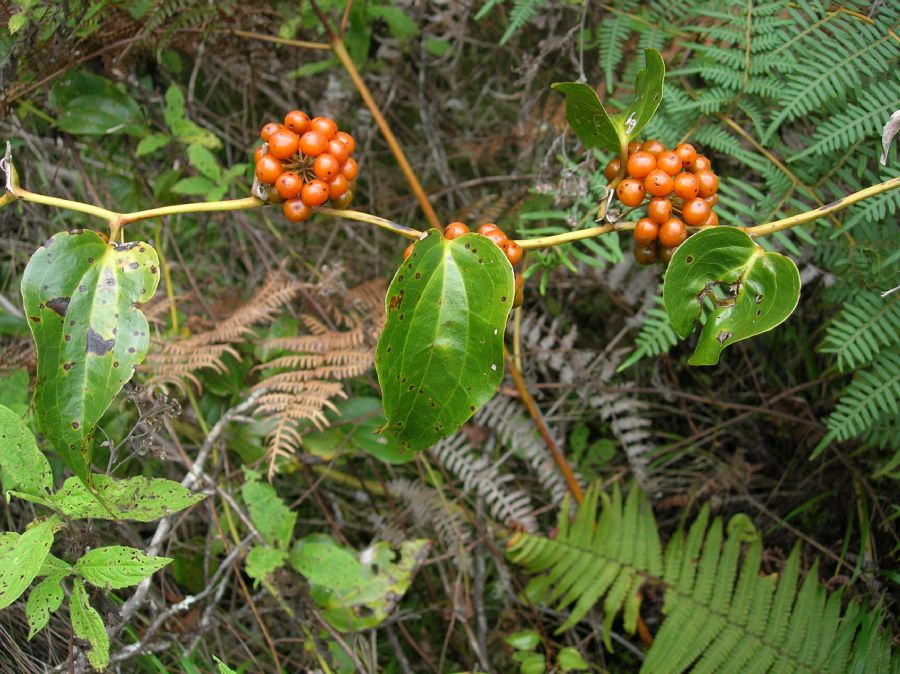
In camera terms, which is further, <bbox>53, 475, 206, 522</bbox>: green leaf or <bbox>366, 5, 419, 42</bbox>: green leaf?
<bbox>366, 5, 419, 42</bbox>: green leaf

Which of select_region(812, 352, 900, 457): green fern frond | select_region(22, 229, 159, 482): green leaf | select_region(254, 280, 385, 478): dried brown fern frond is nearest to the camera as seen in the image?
select_region(22, 229, 159, 482): green leaf

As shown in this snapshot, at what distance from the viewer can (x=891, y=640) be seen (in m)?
2.06

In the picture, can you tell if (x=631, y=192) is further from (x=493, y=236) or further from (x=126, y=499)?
(x=126, y=499)

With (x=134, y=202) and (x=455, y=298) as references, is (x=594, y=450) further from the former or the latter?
(x=134, y=202)

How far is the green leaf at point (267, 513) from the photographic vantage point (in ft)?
7.28

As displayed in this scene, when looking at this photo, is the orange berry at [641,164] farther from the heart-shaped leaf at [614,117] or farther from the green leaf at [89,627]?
the green leaf at [89,627]

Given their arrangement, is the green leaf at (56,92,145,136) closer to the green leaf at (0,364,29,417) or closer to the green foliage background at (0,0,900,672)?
the green foliage background at (0,0,900,672)

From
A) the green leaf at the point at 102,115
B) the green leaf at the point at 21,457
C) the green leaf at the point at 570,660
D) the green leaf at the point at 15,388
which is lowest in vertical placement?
the green leaf at the point at 570,660

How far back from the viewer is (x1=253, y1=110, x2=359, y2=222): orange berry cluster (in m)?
1.52

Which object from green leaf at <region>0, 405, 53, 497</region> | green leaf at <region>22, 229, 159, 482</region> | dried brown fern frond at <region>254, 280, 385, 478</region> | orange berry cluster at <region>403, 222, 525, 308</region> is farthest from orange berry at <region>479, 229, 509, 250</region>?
green leaf at <region>0, 405, 53, 497</region>

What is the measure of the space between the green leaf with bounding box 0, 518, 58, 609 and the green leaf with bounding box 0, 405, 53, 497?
0.31 feet

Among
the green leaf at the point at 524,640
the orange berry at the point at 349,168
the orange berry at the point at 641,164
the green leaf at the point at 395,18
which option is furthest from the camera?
the green leaf at the point at 395,18

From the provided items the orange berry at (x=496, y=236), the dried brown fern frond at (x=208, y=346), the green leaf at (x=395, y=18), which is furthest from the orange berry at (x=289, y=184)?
the green leaf at (x=395, y=18)

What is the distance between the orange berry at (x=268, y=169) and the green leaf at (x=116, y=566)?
0.88 meters
